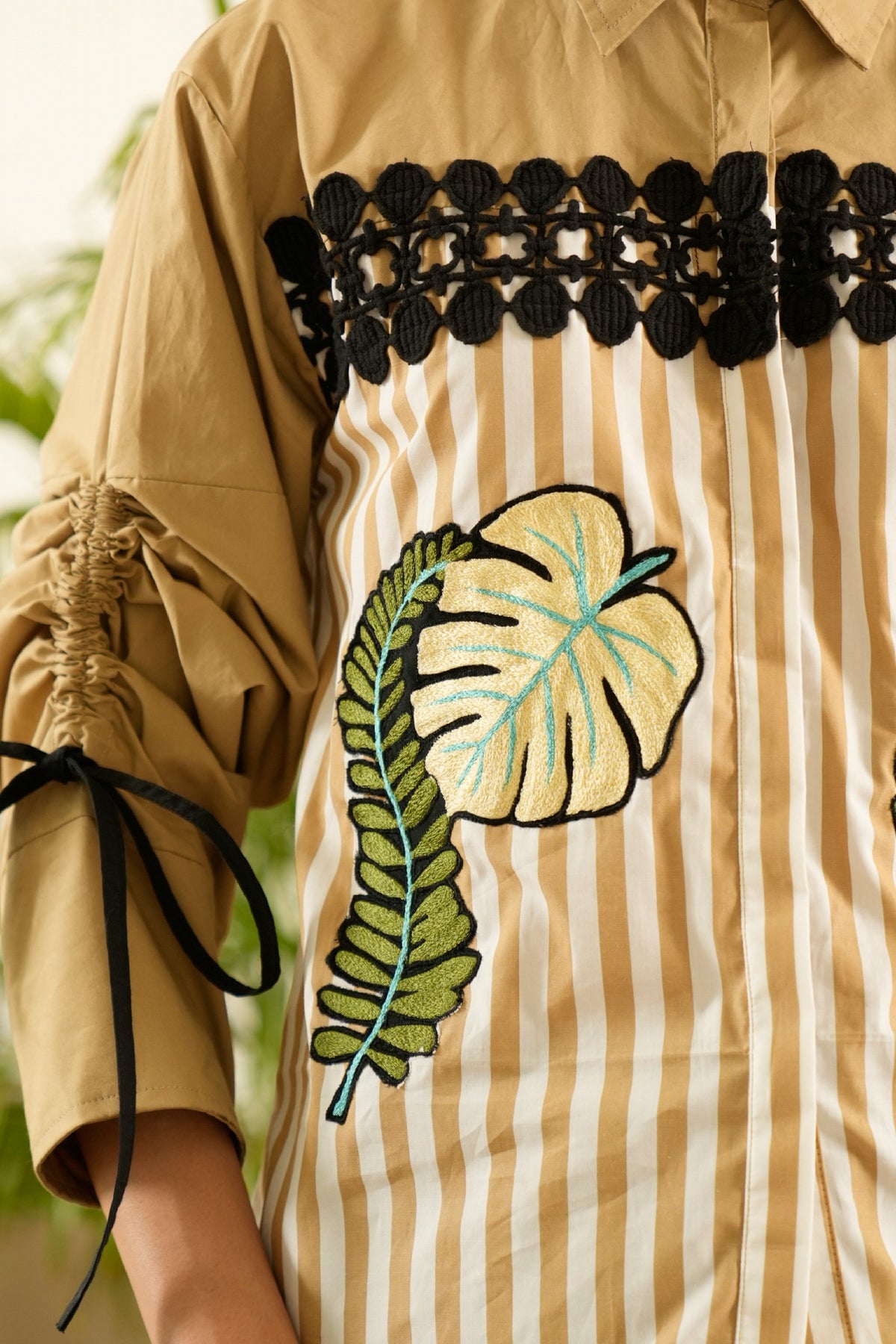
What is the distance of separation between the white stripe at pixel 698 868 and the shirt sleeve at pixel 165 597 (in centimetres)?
26

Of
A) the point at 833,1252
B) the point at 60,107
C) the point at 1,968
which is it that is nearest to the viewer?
the point at 833,1252

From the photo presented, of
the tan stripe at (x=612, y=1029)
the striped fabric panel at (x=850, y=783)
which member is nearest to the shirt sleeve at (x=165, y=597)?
the tan stripe at (x=612, y=1029)

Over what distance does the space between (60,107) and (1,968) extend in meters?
0.99

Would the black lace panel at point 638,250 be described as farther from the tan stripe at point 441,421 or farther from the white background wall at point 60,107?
the white background wall at point 60,107

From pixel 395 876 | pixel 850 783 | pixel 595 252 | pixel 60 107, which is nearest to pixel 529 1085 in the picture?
pixel 395 876

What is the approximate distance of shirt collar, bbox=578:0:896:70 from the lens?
0.63 m

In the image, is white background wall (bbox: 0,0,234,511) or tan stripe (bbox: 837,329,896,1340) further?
white background wall (bbox: 0,0,234,511)

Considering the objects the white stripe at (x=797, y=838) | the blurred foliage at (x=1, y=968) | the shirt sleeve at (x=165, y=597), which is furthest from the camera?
the blurred foliage at (x=1, y=968)

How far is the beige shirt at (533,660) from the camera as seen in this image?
58 centimetres

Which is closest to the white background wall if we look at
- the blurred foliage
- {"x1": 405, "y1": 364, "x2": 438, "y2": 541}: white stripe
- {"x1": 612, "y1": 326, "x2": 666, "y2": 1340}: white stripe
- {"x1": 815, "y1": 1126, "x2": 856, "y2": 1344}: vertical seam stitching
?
the blurred foliage

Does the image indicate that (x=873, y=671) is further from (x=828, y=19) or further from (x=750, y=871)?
(x=828, y=19)

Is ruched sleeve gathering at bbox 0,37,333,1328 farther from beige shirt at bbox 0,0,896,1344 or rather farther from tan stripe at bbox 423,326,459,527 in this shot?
tan stripe at bbox 423,326,459,527

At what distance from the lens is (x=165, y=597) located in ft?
2.27

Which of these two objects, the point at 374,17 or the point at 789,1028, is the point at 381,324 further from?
the point at 789,1028
